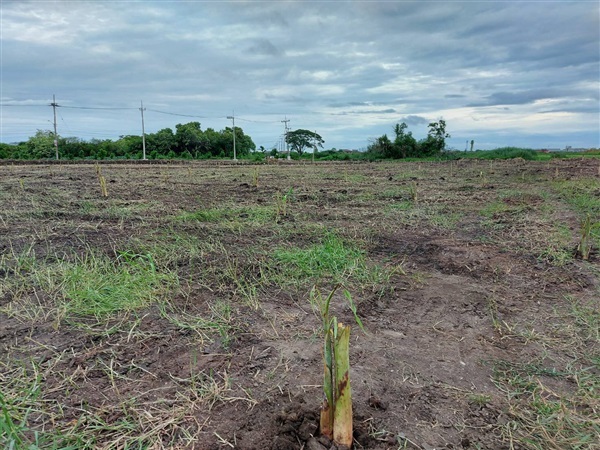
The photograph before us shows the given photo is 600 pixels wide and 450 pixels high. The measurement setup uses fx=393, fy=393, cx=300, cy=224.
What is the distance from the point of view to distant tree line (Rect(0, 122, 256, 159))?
41.4 m

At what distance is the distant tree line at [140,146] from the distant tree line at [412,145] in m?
18.9

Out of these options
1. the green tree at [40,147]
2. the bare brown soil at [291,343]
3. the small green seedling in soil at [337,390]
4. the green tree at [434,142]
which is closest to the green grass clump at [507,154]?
the green tree at [434,142]

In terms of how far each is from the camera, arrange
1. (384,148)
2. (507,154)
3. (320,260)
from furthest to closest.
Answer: (384,148)
(507,154)
(320,260)

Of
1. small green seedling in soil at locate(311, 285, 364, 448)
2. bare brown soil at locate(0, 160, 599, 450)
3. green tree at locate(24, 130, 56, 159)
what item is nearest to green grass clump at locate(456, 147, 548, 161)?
bare brown soil at locate(0, 160, 599, 450)

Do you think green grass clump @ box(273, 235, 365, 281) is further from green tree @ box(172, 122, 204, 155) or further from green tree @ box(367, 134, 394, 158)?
green tree @ box(172, 122, 204, 155)

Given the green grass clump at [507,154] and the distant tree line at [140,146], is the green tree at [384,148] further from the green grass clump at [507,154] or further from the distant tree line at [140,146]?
the distant tree line at [140,146]

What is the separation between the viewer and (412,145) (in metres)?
39.0

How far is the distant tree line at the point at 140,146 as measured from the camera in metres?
41.4

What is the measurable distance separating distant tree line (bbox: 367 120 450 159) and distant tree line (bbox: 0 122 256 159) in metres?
18.9

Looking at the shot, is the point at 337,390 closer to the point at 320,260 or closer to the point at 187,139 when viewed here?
the point at 320,260

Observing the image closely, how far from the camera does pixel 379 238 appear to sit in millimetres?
4629

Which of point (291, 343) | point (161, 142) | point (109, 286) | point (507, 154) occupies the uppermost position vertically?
point (161, 142)

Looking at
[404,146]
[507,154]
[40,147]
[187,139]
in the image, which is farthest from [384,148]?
[40,147]

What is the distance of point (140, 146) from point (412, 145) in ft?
96.2
